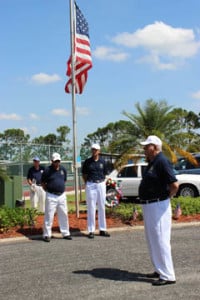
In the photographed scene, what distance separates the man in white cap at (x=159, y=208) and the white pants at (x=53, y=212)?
3.46 m

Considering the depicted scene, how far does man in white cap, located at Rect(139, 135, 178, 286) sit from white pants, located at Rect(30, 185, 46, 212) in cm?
688

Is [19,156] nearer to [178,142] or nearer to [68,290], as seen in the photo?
[178,142]

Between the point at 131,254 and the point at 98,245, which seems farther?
the point at 98,245

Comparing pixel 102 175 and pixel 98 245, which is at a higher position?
pixel 102 175

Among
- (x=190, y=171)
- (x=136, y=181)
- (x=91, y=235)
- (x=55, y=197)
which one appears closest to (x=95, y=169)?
(x=55, y=197)

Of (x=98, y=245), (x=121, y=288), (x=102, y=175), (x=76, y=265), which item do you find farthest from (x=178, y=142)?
(x=121, y=288)

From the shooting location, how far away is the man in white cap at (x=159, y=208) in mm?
5637

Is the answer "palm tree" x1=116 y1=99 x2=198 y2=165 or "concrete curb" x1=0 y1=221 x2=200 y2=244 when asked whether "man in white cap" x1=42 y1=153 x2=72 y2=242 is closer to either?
"concrete curb" x1=0 y1=221 x2=200 y2=244

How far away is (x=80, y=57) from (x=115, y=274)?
23.5ft

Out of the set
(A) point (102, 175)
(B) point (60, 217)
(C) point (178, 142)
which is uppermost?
(C) point (178, 142)

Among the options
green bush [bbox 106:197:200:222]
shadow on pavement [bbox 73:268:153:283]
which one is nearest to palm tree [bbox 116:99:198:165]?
green bush [bbox 106:197:200:222]

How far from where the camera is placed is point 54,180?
8938mm

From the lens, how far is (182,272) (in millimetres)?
6172

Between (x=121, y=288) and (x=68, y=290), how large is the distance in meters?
0.66
